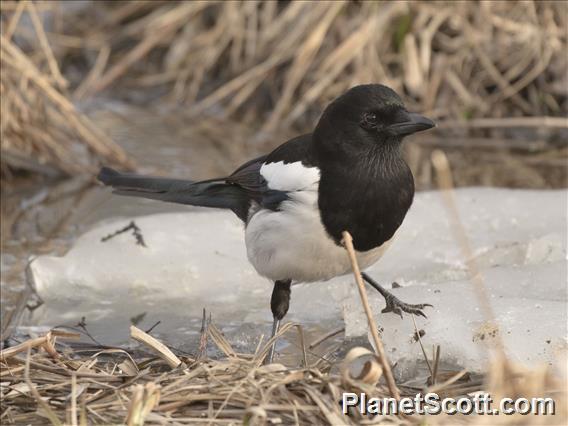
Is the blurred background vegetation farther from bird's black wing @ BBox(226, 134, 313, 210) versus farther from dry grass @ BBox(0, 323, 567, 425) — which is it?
dry grass @ BBox(0, 323, 567, 425)

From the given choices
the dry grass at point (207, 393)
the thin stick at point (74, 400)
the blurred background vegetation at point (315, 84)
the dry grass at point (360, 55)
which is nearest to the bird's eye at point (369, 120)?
the dry grass at point (207, 393)

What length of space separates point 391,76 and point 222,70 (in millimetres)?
1163

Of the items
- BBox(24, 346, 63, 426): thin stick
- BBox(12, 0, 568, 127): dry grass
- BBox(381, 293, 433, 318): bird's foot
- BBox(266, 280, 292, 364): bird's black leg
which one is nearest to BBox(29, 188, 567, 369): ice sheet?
BBox(381, 293, 433, 318): bird's foot

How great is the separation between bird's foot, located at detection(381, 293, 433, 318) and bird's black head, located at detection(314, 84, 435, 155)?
509mm

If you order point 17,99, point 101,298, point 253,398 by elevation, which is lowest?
point 101,298

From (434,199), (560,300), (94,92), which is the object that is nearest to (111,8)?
(94,92)

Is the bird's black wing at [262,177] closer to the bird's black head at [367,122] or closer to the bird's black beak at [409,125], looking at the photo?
the bird's black head at [367,122]

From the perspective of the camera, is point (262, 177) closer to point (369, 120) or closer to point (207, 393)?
point (369, 120)

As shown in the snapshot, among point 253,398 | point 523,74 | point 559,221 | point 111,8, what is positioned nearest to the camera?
point 253,398

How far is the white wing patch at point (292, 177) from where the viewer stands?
3.25 meters

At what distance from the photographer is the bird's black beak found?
10.6ft

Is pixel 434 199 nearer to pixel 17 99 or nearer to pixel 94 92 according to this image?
pixel 17 99

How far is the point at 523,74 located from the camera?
630 cm

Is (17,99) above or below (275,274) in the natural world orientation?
above
